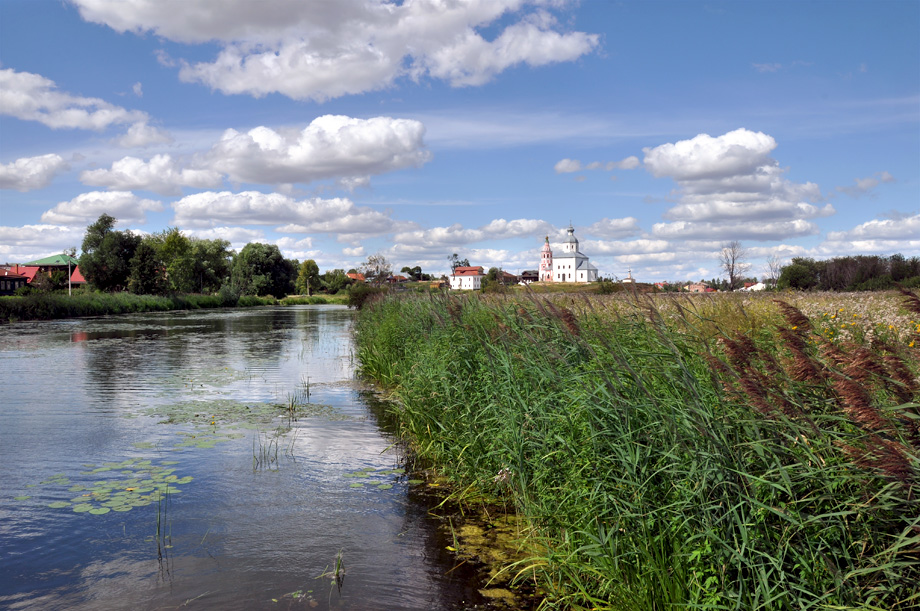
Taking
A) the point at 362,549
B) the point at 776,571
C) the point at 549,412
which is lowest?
the point at 362,549

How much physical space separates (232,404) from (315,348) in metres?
10.6

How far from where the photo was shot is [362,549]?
5.11 metres

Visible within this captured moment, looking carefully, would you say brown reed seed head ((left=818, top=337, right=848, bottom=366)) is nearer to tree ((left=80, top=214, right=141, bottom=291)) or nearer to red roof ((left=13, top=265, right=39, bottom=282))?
tree ((left=80, top=214, right=141, bottom=291))

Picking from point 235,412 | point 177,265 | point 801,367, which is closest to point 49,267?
point 177,265

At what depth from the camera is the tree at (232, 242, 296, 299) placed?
285 ft

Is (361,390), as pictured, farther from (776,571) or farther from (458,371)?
(776,571)

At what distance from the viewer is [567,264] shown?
494 ft

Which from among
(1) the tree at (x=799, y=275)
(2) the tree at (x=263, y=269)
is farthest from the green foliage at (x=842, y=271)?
(2) the tree at (x=263, y=269)

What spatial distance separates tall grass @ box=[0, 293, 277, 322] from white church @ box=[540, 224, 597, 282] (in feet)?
309

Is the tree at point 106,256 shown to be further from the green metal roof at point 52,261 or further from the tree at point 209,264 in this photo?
the green metal roof at point 52,261

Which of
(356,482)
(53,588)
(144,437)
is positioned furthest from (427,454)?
(144,437)

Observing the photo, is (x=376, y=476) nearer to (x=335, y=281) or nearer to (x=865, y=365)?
(x=865, y=365)

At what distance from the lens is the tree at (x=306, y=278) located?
11781cm

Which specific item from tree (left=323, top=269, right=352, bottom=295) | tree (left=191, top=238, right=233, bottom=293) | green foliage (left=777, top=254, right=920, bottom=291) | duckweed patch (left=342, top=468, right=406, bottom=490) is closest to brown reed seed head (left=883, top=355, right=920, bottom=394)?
duckweed patch (left=342, top=468, right=406, bottom=490)
